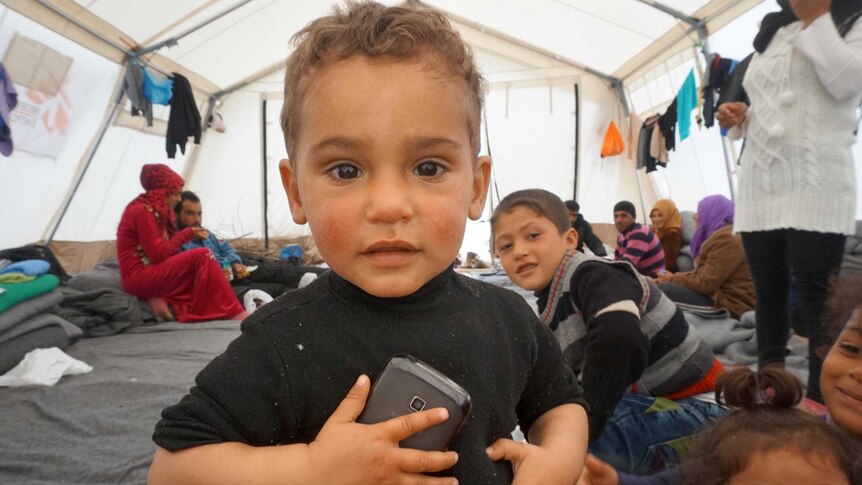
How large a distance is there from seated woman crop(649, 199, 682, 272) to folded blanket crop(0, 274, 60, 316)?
4.54 metres

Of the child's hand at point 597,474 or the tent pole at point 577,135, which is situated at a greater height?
the tent pole at point 577,135

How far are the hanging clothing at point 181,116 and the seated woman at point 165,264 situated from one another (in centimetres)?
187

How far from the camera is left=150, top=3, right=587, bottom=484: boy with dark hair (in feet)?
1.59

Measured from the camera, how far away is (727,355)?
2.14m

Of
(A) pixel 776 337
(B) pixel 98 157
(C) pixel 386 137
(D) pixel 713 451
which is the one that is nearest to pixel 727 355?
(A) pixel 776 337

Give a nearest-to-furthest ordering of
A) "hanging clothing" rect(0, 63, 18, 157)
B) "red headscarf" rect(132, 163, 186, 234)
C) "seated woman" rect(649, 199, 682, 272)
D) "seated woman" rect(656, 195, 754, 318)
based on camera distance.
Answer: "seated woman" rect(656, 195, 754, 318), "hanging clothing" rect(0, 63, 18, 157), "red headscarf" rect(132, 163, 186, 234), "seated woman" rect(649, 199, 682, 272)

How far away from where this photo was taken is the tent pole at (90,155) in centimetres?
435

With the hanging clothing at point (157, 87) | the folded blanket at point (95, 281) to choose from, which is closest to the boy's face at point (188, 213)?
the folded blanket at point (95, 281)

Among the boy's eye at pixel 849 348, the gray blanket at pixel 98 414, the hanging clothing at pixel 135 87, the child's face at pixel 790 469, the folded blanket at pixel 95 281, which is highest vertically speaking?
the hanging clothing at pixel 135 87

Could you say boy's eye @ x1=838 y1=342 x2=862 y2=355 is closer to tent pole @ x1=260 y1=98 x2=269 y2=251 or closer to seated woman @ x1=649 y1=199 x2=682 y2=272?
seated woman @ x1=649 y1=199 x2=682 y2=272

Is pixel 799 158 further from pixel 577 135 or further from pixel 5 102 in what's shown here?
pixel 577 135

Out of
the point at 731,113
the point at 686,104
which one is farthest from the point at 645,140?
the point at 731,113

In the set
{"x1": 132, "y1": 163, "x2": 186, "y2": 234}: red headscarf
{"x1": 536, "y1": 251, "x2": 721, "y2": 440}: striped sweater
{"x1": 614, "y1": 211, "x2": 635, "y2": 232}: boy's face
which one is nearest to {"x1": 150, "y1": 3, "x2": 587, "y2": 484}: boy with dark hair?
{"x1": 536, "y1": 251, "x2": 721, "y2": 440}: striped sweater

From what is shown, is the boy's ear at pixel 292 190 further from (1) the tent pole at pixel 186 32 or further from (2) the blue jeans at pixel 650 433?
(1) the tent pole at pixel 186 32
